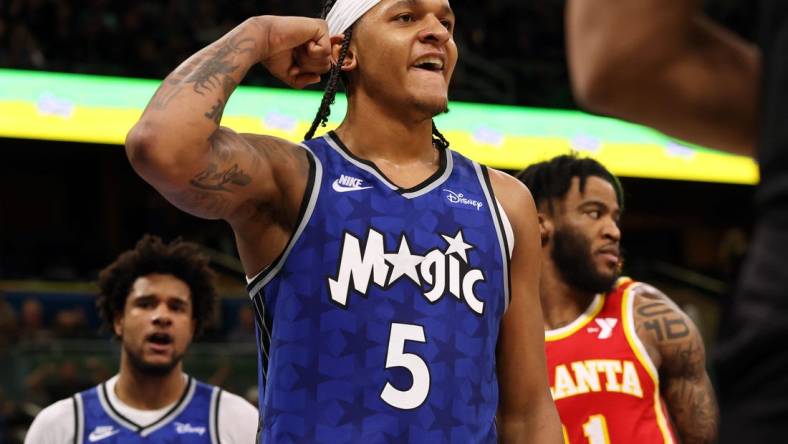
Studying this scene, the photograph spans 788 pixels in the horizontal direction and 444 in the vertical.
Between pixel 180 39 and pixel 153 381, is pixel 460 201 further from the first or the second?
pixel 180 39

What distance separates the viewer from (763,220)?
5.09 ft

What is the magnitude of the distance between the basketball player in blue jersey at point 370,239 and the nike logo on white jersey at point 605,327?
1561 millimetres

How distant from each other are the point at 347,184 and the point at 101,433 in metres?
3.03

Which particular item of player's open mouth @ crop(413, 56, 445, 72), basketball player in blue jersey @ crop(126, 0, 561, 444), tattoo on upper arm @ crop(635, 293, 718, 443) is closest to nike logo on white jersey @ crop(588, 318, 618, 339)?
tattoo on upper arm @ crop(635, 293, 718, 443)

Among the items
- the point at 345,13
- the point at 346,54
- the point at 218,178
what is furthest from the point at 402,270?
the point at 345,13

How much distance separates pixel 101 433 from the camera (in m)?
6.10

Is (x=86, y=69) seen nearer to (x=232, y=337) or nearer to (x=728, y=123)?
(x=232, y=337)

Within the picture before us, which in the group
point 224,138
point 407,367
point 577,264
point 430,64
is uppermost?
point 430,64

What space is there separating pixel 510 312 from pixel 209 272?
11.1 ft

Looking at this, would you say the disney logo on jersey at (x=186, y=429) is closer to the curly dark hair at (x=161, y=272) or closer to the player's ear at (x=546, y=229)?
the curly dark hair at (x=161, y=272)

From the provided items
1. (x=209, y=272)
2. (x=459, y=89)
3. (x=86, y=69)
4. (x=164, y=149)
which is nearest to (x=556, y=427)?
(x=164, y=149)

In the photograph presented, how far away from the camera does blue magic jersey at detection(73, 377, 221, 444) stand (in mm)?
6098

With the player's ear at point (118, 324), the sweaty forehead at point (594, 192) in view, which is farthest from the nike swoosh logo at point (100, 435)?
the sweaty forehead at point (594, 192)

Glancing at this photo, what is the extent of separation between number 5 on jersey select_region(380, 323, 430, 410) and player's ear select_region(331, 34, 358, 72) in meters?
0.92
